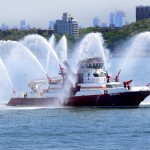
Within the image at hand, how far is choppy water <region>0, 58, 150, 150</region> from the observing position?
69.4 m

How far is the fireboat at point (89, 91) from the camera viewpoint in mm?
92438

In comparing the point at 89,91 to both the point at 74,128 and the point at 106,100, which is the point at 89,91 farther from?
the point at 74,128

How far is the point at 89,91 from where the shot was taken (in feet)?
305

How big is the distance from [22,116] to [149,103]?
646 inches

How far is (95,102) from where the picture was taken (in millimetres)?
92750

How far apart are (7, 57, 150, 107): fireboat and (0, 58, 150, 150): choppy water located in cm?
134

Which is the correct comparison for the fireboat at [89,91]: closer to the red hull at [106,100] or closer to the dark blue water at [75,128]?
the red hull at [106,100]

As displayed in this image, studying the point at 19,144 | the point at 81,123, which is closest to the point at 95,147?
the point at 19,144

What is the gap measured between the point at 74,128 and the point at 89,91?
15154mm

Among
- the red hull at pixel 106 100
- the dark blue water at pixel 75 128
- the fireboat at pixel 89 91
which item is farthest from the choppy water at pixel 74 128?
the fireboat at pixel 89 91

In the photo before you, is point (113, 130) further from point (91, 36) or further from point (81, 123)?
point (91, 36)

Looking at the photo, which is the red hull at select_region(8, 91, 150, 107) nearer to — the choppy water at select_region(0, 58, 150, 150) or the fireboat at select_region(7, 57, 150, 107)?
the fireboat at select_region(7, 57, 150, 107)

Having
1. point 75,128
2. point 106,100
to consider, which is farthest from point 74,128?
point 106,100

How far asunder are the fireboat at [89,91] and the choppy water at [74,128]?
4.40 feet
